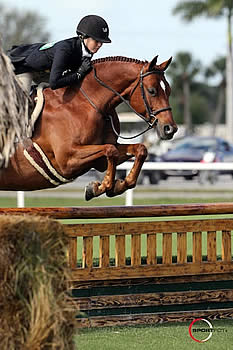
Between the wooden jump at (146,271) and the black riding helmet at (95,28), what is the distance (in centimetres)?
161

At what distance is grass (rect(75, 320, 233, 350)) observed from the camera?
548 centimetres

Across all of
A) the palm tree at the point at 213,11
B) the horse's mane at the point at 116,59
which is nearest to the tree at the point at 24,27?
the palm tree at the point at 213,11

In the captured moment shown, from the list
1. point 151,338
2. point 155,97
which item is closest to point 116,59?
point 155,97

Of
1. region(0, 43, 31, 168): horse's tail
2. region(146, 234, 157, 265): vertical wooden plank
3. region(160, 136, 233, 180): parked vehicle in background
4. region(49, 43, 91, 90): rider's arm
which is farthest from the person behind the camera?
region(160, 136, 233, 180): parked vehicle in background

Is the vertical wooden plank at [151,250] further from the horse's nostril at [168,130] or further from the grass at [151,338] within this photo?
the horse's nostril at [168,130]

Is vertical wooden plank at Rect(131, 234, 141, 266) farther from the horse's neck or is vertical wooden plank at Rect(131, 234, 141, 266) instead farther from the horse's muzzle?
the horse's neck

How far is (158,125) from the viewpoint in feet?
22.6

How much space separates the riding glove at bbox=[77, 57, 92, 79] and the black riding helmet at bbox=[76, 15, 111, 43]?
0.21m

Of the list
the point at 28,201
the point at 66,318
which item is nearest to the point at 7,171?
the point at 66,318

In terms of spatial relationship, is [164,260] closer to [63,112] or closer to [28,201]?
[63,112]

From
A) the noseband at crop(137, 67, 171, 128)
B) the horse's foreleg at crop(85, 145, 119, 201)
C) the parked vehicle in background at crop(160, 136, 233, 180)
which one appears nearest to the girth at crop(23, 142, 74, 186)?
the horse's foreleg at crop(85, 145, 119, 201)

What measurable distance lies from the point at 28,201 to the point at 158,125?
8930 mm

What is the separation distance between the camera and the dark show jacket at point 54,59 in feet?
22.2

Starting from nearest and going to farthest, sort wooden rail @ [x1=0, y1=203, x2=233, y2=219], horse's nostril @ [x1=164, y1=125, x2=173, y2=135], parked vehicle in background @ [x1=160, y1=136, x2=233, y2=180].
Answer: wooden rail @ [x1=0, y1=203, x2=233, y2=219] < horse's nostril @ [x1=164, y1=125, x2=173, y2=135] < parked vehicle in background @ [x1=160, y1=136, x2=233, y2=180]
